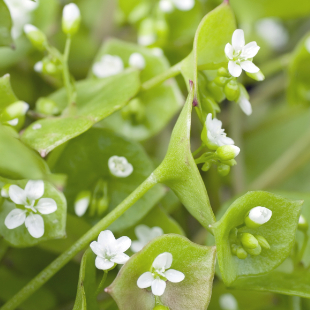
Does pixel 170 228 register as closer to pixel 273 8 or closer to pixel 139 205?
pixel 139 205

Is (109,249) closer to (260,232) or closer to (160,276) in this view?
(160,276)

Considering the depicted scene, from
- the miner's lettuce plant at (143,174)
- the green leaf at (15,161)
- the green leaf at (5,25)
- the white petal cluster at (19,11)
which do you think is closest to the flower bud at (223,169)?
the miner's lettuce plant at (143,174)

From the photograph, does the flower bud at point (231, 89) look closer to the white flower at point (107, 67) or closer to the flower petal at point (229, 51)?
the flower petal at point (229, 51)

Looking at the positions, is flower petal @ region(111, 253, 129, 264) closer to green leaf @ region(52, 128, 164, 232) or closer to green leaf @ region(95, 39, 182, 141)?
green leaf @ region(52, 128, 164, 232)

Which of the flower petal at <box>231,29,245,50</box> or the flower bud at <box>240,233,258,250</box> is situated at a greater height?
the flower petal at <box>231,29,245,50</box>

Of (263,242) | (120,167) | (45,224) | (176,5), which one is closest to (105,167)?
(120,167)

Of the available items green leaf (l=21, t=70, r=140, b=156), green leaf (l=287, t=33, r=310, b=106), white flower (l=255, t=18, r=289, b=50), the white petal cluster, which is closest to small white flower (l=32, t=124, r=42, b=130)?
green leaf (l=21, t=70, r=140, b=156)

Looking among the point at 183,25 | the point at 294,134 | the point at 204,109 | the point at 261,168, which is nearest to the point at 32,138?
the point at 204,109

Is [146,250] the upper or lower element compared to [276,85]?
upper

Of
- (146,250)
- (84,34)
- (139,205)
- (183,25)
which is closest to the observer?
(146,250)
